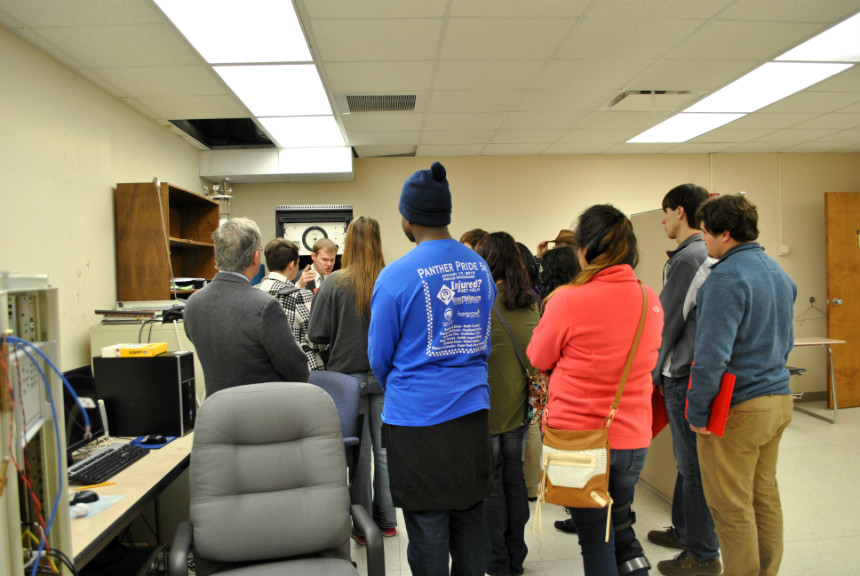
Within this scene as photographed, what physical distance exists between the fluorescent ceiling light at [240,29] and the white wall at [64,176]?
84cm

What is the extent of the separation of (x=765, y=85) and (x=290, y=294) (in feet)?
11.2

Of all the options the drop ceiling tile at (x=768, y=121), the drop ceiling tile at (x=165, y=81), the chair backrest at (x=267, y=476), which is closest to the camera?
the chair backrest at (x=267, y=476)

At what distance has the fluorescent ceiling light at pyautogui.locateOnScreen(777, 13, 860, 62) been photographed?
9.18ft

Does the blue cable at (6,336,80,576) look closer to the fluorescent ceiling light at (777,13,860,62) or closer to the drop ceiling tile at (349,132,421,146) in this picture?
the fluorescent ceiling light at (777,13,860,62)

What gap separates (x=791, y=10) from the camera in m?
2.54

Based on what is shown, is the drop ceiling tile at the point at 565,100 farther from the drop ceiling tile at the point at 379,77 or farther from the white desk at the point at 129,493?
the white desk at the point at 129,493

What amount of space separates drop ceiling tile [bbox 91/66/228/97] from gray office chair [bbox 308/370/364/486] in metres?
2.02

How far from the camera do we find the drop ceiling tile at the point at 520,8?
7.82 feet

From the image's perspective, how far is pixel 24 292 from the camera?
76 centimetres

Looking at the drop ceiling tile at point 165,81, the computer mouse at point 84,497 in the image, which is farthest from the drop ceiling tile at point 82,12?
the computer mouse at point 84,497

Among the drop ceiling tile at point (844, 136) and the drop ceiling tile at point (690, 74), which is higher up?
the drop ceiling tile at point (690, 74)

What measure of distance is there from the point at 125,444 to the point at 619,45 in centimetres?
303

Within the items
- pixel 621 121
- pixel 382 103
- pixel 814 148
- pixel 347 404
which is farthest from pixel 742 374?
pixel 814 148

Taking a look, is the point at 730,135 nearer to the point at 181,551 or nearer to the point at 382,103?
the point at 382,103
